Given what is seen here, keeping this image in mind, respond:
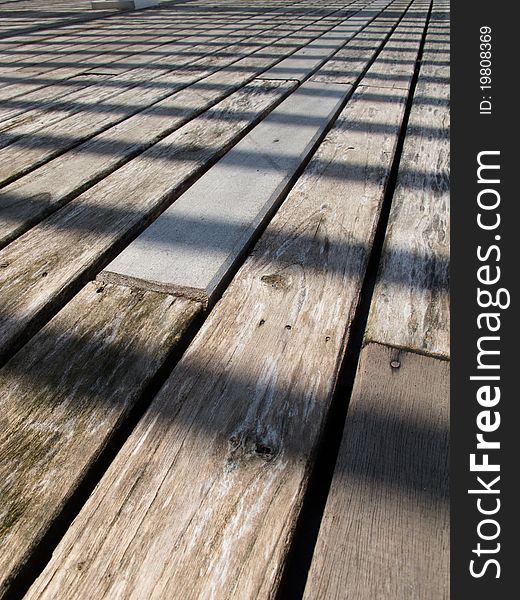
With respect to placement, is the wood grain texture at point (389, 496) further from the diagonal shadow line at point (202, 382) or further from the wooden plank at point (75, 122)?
the wooden plank at point (75, 122)

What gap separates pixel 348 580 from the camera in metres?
0.50

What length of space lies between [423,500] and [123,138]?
133 cm

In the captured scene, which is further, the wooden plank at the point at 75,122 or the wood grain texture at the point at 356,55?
the wood grain texture at the point at 356,55

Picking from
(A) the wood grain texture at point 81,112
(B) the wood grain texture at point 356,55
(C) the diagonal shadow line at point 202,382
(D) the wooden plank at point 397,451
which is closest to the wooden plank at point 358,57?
(B) the wood grain texture at point 356,55

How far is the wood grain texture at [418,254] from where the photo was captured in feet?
2.69

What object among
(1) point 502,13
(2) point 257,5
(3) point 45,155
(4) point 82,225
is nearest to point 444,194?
(4) point 82,225

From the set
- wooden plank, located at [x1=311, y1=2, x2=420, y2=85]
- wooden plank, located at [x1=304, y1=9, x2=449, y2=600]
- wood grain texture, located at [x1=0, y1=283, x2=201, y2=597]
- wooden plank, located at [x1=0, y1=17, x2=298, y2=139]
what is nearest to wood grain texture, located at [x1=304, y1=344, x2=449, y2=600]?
wooden plank, located at [x1=304, y1=9, x2=449, y2=600]

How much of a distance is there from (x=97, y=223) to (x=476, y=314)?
730 mm

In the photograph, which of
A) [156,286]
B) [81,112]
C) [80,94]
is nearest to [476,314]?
[156,286]

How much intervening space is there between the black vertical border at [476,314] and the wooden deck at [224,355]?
0.02 meters

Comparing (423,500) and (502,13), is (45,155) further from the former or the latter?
(502,13)

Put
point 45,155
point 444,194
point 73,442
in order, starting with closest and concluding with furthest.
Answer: point 73,442
point 444,194
point 45,155

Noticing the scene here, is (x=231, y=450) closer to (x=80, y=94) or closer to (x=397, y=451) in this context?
(x=397, y=451)

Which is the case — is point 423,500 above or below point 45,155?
below
